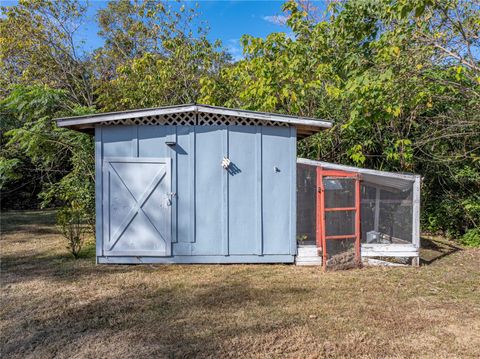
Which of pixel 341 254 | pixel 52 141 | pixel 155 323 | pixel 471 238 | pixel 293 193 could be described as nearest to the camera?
pixel 155 323

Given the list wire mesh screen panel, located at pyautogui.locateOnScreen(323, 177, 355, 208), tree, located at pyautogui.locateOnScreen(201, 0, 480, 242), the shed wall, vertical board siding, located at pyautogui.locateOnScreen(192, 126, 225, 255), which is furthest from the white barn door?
tree, located at pyautogui.locateOnScreen(201, 0, 480, 242)

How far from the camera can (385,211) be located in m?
6.65

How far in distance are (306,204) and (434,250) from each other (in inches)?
129

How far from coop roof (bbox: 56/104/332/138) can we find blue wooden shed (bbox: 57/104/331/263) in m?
0.02

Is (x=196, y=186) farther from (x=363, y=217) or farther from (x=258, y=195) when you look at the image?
(x=363, y=217)

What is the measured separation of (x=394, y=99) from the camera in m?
7.20

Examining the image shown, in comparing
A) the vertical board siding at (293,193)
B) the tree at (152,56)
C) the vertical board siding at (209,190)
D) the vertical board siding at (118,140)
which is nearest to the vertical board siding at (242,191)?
the vertical board siding at (209,190)

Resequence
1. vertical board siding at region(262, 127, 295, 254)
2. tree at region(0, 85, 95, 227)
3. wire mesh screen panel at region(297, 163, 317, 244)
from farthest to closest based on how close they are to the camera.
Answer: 1. tree at region(0, 85, 95, 227)
2. wire mesh screen panel at region(297, 163, 317, 244)
3. vertical board siding at region(262, 127, 295, 254)

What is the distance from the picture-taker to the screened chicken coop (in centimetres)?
644

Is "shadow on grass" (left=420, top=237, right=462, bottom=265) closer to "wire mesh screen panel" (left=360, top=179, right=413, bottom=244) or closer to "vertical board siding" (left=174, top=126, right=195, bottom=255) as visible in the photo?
"wire mesh screen panel" (left=360, top=179, right=413, bottom=244)

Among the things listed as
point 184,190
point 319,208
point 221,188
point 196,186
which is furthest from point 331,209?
point 184,190

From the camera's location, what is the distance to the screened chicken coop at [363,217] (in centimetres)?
644

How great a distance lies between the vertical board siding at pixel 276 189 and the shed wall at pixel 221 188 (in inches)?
0.7

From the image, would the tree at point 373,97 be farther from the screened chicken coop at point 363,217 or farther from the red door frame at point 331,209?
the red door frame at point 331,209
